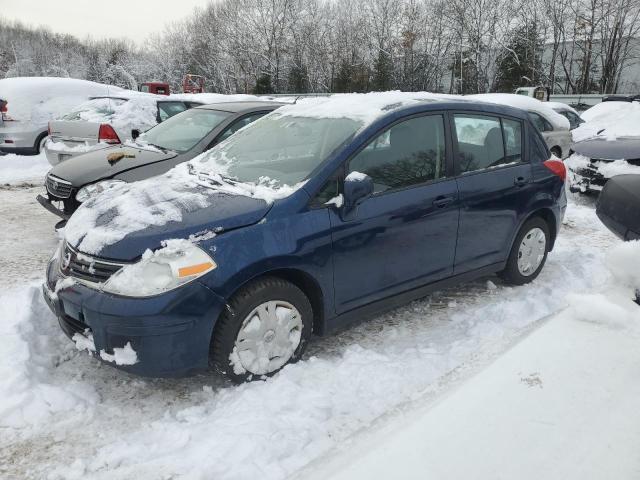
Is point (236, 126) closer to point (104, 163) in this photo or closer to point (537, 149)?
point (104, 163)

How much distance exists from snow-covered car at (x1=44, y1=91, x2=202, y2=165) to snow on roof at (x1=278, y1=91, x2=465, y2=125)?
4099mm

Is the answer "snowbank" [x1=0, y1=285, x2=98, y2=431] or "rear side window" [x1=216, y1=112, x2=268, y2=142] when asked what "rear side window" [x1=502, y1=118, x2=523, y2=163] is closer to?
"rear side window" [x1=216, y1=112, x2=268, y2=142]

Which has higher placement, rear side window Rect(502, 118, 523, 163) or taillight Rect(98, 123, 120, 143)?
rear side window Rect(502, 118, 523, 163)

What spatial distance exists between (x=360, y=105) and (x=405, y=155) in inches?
21.3

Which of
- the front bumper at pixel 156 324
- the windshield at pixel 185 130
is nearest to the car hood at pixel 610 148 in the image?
the windshield at pixel 185 130

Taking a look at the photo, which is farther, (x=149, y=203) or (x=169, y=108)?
(x=169, y=108)

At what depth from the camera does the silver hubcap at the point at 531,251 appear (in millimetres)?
4715

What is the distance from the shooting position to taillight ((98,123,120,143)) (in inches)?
317

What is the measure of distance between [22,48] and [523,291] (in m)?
88.7

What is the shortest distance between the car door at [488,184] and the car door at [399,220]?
0.14 metres

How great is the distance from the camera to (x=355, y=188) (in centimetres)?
319

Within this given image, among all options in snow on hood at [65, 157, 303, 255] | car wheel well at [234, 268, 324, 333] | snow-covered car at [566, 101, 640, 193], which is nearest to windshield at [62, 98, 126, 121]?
snow on hood at [65, 157, 303, 255]

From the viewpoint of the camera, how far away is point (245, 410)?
2.83 m

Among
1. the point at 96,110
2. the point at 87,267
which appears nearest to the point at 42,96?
the point at 96,110
